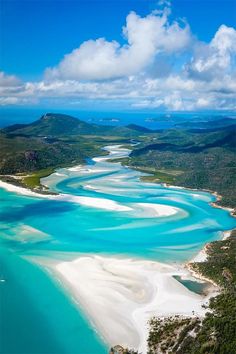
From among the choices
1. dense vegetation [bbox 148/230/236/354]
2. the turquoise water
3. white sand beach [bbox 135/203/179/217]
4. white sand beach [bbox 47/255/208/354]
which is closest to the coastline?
white sand beach [bbox 47/255/208/354]

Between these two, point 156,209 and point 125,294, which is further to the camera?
point 156,209

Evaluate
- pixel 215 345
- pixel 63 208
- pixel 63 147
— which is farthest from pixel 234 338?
pixel 63 147

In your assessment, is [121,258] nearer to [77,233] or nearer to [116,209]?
[77,233]

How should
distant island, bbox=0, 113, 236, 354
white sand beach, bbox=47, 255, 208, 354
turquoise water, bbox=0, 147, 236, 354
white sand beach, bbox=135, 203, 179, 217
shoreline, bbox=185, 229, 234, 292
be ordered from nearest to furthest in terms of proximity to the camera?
distant island, bbox=0, 113, 236, 354 → turquoise water, bbox=0, 147, 236, 354 → white sand beach, bbox=47, 255, 208, 354 → shoreline, bbox=185, 229, 234, 292 → white sand beach, bbox=135, 203, 179, 217

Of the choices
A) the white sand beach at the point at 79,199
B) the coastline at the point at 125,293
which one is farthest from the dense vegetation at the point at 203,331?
the white sand beach at the point at 79,199

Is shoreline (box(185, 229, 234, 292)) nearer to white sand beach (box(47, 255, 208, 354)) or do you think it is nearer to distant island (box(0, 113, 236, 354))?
distant island (box(0, 113, 236, 354))

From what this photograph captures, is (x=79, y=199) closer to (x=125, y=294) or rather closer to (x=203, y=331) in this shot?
(x=125, y=294)

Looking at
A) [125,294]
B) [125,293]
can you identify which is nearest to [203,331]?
[125,294]
